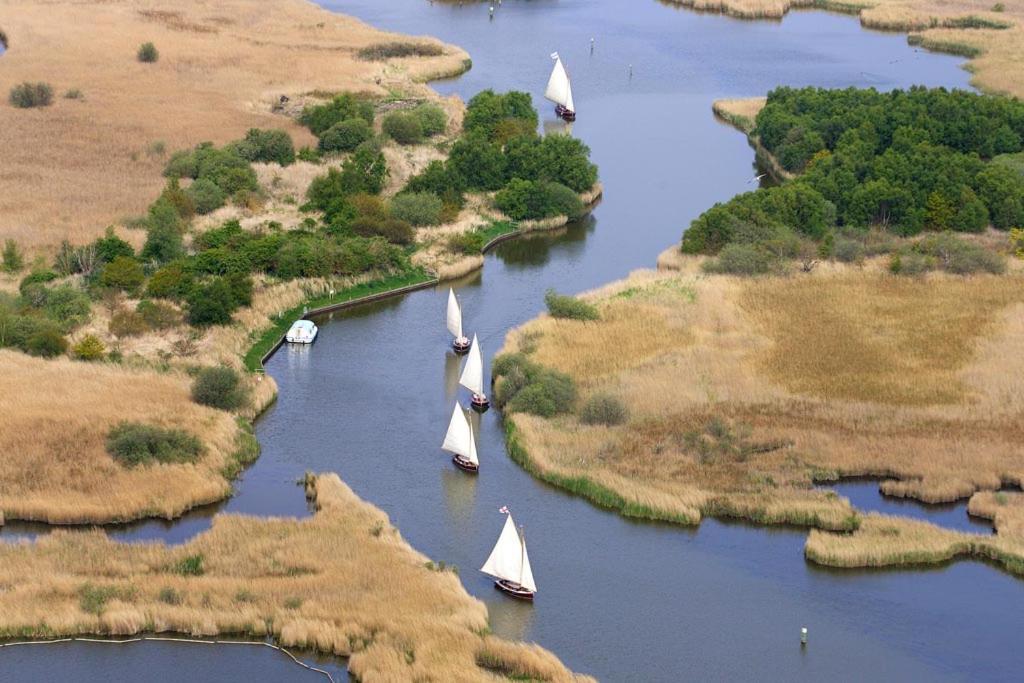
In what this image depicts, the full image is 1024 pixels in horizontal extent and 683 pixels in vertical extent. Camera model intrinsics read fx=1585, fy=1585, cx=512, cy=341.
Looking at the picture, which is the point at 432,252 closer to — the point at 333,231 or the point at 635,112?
the point at 333,231

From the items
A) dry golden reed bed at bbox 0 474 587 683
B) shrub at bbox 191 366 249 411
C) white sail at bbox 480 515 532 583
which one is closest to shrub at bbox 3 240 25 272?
shrub at bbox 191 366 249 411

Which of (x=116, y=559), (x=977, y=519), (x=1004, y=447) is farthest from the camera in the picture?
(x=1004, y=447)

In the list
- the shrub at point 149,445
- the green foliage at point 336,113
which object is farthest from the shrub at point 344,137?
the shrub at point 149,445

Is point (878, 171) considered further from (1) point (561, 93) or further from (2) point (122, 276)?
(2) point (122, 276)

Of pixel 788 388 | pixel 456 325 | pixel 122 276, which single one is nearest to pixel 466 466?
pixel 456 325

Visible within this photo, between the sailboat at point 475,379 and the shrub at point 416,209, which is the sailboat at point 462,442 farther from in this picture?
the shrub at point 416,209

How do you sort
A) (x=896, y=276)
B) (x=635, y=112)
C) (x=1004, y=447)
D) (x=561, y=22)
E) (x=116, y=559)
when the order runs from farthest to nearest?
(x=561, y=22) < (x=635, y=112) < (x=896, y=276) < (x=1004, y=447) < (x=116, y=559)

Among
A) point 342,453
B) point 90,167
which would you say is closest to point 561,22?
point 90,167
